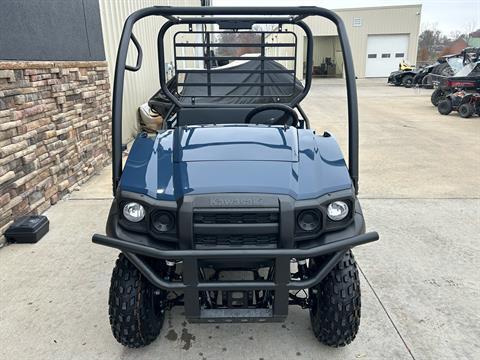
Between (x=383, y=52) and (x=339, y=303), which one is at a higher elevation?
(x=383, y=52)

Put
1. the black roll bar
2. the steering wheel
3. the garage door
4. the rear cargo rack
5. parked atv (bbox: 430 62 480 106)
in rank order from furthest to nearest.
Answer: the garage door → parked atv (bbox: 430 62 480 106) → the rear cargo rack → the steering wheel → the black roll bar

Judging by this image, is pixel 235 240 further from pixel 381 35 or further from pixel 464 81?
pixel 381 35

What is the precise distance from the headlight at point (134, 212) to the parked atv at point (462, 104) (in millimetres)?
9988

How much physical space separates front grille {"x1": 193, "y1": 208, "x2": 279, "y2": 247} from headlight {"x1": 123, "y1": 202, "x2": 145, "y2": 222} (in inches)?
10.1

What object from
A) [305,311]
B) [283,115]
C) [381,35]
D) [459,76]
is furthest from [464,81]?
[381,35]

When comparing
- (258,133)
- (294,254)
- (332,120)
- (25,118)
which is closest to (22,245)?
(25,118)

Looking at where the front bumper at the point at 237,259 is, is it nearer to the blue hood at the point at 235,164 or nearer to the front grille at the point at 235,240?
the front grille at the point at 235,240

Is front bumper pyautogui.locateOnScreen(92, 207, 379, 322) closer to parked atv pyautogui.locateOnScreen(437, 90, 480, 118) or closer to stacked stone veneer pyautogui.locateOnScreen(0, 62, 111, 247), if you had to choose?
stacked stone veneer pyautogui.locateOnScreen(0, 62, 111, 247)

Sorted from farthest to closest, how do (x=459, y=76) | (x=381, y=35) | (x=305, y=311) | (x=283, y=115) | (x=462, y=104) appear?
(x=381, y=35) → (x=459, y=76) → (x=462, y=104) → (x=283, y=115) → (x=305, y=311)

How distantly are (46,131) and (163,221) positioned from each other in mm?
2708

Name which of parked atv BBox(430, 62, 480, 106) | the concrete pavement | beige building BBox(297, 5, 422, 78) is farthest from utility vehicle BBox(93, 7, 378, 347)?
beige building BBox(297, 5, 422, 78)

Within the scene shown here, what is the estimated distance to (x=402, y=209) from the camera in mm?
3967

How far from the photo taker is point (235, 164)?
192 cm

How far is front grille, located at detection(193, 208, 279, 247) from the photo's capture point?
5.65ft
